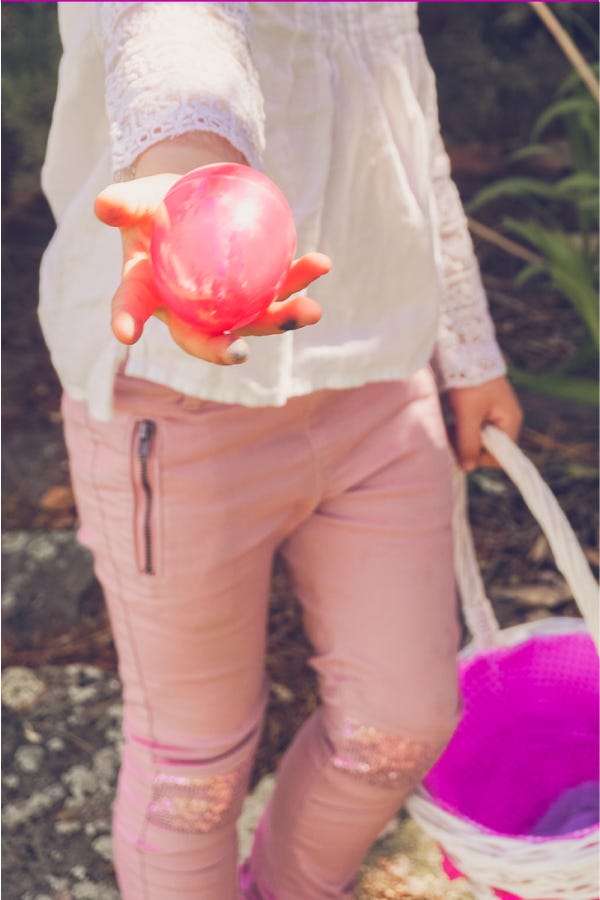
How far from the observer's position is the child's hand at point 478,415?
3.88 ft

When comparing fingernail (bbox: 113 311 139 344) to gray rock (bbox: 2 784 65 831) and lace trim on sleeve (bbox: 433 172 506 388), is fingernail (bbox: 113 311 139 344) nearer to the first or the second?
lace trim on sleeve (bbox: 433 172 506 388)

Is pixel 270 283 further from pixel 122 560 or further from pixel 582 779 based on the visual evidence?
pixel 582 779

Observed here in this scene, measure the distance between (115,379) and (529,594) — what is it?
3.33 feet

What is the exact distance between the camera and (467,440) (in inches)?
47.7

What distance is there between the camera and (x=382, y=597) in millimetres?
1068

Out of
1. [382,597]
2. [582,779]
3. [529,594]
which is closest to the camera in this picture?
[382,597]

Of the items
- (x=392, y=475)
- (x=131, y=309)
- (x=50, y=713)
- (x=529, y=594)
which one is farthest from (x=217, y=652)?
(x=529, y=594)

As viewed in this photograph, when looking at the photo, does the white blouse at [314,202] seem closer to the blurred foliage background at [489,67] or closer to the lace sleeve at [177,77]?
the lace sleeve at [177,77]

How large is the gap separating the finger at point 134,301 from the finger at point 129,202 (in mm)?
22

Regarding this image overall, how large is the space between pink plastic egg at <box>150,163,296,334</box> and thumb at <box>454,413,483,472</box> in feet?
2.14

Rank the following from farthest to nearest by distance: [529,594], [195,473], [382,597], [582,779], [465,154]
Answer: [465,154], [529,594], [582,779], [382,597], [195,473]

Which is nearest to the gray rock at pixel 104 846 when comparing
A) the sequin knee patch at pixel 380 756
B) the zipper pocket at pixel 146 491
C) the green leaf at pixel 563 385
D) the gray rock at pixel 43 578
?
the gray rock at pixel 43 578

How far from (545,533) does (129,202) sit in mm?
657

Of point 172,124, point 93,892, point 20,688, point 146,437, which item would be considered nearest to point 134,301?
point 172,124
